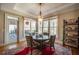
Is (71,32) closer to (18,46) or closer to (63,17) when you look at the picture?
(63,17)

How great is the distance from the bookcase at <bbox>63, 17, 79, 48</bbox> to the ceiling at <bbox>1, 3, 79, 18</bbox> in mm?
314

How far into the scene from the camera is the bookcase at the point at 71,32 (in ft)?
7.48

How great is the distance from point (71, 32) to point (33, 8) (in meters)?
0.95

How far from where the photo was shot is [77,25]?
7.49ft

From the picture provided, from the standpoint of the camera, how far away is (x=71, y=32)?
7.68 feet

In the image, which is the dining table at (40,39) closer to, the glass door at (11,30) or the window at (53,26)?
the window at (53,26)

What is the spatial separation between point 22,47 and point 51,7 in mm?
1046

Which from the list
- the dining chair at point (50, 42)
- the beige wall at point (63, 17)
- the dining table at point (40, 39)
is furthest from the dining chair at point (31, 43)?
the beige wall at point (63, 17)

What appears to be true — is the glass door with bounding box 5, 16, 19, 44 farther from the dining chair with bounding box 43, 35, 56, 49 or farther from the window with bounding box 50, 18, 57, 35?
the window with bounding box 50, 18, 57, 35

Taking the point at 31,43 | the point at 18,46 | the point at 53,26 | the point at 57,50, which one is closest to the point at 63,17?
the point at 53,26

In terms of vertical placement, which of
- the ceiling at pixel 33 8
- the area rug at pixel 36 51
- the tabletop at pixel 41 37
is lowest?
the area rug at pixel 36 51

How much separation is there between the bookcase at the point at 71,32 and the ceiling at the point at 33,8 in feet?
1.03

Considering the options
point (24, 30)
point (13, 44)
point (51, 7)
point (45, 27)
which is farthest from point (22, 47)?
point (51, 7)
